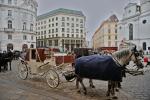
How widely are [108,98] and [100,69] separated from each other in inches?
40.2

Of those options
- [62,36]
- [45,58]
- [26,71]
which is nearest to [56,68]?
[45,58]

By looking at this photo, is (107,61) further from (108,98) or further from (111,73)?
(108,98)

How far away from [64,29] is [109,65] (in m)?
89.8

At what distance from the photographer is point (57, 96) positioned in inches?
356

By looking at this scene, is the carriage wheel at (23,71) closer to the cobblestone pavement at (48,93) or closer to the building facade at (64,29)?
the cobblestone pavement at (48,93)

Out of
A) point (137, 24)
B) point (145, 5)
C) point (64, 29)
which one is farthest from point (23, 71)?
point (64, 29)

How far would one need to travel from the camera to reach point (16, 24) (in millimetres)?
63812

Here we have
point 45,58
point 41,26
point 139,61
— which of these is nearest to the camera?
point 139,61

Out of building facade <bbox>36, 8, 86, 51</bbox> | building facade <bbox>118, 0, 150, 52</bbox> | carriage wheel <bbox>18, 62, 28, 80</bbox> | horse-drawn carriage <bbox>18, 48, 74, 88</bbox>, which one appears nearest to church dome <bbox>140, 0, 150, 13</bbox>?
building facade <bbox>118, 0, 150, 52</bbox>

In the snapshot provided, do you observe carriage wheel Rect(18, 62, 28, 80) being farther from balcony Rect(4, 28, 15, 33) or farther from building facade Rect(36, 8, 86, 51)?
building facade Rect(36, 8, 86, 51)

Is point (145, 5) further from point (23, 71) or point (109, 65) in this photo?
point (109, 65)

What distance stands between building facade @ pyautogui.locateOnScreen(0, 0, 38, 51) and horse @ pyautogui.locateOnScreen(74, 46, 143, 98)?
53611 mm

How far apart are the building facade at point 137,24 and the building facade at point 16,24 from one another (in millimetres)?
23285

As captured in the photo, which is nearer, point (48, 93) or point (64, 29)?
point (48, 93)
